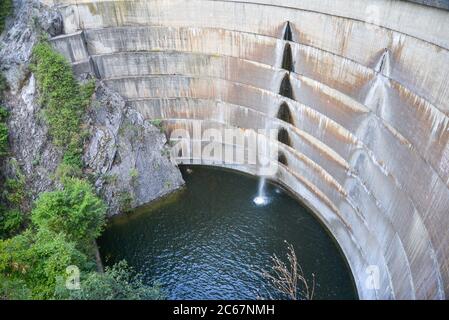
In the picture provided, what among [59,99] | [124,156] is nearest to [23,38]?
[59,99]

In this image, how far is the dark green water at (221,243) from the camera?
2128cm

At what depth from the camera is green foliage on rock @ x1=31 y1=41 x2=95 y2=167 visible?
24.1 m

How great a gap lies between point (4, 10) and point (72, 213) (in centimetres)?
1344

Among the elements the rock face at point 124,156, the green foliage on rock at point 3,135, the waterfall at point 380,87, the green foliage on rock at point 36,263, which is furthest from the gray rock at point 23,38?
the waterfall at point 380,87

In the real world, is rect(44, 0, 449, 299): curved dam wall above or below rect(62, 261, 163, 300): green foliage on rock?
above

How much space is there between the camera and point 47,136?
24.6m

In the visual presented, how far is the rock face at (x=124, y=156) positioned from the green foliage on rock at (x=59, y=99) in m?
0.88

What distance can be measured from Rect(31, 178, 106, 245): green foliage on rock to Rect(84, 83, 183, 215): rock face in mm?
3683

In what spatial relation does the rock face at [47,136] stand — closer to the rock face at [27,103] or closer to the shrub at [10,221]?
the rock face at [27,103]

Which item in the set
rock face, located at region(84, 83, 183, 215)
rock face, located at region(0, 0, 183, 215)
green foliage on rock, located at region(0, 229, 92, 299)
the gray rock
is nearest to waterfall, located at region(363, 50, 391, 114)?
rock face, located at region(84, 83, 183, 215)

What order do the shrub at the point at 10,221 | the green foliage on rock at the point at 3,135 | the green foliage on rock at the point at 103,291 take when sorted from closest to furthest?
the green foliage on rock at the point at 103,291 < the shrub at the point at 10,221 < the green foliage on rock at the point at 3,135

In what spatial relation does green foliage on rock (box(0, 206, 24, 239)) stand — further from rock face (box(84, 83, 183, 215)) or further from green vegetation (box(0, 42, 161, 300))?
rock face (box(84, 83, 183, 215))
